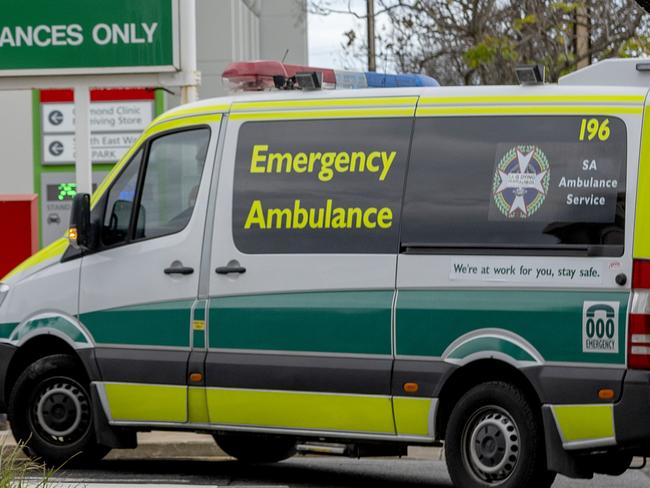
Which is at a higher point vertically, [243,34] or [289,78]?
[243,34]

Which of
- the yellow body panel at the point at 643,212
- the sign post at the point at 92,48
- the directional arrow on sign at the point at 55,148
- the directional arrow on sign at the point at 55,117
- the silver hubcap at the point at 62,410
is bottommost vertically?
the silver hubcap at the point at 62,410

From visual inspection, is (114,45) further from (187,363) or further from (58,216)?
(58,216)

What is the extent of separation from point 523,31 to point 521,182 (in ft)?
69.4

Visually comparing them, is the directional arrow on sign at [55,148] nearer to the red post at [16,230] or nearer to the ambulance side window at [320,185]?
the red post at [16,230]

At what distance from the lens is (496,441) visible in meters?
9.28

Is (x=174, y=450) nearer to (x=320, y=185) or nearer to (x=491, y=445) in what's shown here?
(x=320, y=185)

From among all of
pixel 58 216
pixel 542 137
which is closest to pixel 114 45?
pixel 542 137

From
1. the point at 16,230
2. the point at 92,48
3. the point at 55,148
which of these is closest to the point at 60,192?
the point at 55,148

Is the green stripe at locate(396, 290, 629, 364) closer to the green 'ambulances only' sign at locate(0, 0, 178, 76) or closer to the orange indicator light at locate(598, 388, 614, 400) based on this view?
the orange indicator light at locate(598, 388, 614, 400)

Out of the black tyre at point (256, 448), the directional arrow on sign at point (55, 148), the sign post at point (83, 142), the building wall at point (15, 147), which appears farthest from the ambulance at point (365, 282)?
the building wall at point (15, 147)

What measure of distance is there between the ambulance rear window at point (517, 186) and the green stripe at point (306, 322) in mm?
453

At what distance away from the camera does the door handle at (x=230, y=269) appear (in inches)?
398

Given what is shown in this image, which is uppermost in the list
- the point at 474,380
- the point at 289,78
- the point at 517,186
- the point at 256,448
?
the point at 289,78

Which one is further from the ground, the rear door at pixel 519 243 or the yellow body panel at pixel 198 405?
the rear door at pixel 519 243
